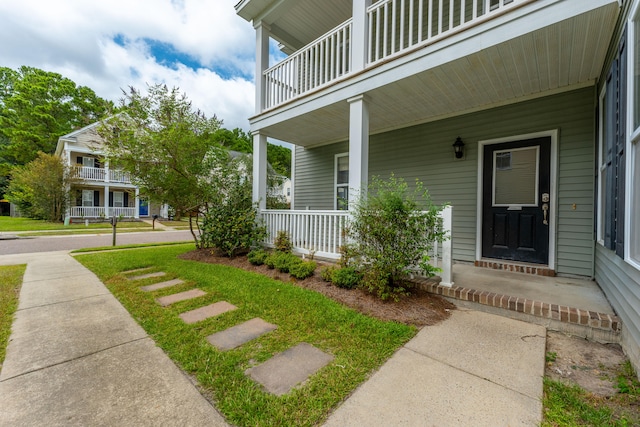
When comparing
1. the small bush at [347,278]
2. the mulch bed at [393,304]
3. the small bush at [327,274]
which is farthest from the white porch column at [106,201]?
the small bush at [347,278]

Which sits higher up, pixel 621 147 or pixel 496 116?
pixel 496 116

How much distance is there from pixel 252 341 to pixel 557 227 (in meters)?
4.51

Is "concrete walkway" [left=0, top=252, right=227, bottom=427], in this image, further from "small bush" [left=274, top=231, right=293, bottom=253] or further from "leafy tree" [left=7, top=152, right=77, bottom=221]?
"leafy tree" [left=7, top=152, right=77, bottom=221]

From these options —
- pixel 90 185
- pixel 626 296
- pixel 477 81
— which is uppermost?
pixel 477 81

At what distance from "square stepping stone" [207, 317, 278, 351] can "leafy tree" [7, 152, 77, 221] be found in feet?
66.6

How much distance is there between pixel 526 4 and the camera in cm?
266

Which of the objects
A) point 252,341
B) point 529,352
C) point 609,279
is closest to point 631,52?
point 609,279

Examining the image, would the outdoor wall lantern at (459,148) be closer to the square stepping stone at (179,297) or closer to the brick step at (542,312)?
the brick step at (542,312)

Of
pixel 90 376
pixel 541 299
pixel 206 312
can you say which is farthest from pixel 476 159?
pixel 90 376

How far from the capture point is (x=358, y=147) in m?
4.02

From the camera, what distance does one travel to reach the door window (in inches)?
165

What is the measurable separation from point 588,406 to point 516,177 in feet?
12.0

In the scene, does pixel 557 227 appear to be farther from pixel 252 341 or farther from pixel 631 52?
pixel 252 341

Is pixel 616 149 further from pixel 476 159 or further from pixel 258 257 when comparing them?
pixel 258 257
